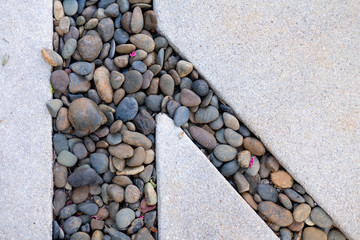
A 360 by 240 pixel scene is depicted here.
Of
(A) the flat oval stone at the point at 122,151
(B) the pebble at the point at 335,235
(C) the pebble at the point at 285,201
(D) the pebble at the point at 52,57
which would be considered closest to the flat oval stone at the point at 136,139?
(A) the flat oval stone at the point at 122,151

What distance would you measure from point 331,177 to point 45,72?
147 cm

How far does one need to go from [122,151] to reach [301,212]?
0.90 meters

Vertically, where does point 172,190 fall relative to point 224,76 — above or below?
below

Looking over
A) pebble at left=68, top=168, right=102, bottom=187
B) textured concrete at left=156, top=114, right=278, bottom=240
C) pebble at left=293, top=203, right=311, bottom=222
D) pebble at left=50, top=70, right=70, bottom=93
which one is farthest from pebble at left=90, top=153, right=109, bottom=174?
pebble at left=293, top=203, right=311, bottom=222

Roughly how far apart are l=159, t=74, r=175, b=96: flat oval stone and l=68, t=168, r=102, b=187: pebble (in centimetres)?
51

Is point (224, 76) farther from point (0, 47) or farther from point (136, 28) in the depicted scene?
point (0, 47)

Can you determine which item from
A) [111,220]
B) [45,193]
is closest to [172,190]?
[111,220]

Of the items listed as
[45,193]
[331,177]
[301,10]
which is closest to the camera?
[45,193]

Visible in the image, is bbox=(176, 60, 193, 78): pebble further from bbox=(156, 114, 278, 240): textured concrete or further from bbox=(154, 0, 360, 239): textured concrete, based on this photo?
bbox=(156, 114, 278, 240): textured concrete

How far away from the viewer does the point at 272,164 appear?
1.56 m

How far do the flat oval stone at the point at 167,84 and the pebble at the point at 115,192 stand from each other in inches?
20.0

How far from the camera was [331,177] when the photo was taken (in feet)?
5.08

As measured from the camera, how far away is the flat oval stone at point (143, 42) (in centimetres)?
156

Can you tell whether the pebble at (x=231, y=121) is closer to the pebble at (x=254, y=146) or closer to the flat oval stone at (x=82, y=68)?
the pebble at (x=254, y=146)
